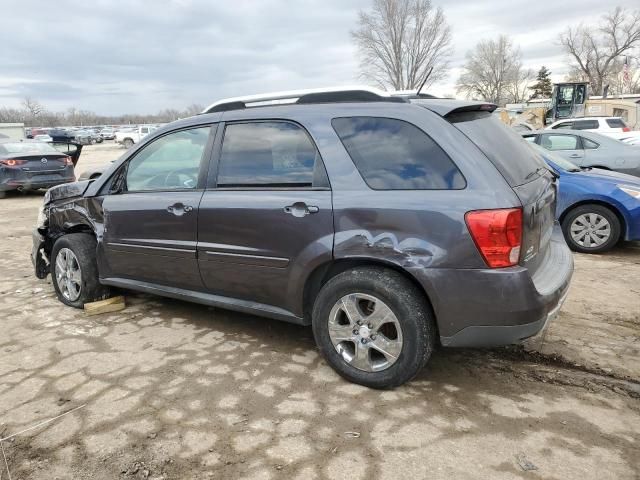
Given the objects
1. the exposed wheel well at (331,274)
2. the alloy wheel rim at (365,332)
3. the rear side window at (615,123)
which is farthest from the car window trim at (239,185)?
the rear side window at (615,123)

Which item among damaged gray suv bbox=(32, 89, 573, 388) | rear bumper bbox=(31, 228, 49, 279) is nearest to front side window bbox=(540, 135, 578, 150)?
damaged gray suv bbox=(32, 89, 573, 388)

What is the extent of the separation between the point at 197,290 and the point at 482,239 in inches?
84.0

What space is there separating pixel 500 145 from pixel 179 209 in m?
2.20

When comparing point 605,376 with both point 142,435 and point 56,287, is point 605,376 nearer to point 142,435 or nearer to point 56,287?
point 142,435

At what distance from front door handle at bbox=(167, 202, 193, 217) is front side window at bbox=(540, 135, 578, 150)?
772cm

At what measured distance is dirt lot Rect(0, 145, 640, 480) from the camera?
242 centimetres

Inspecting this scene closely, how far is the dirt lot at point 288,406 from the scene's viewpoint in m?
2.42

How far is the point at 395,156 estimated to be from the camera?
2951mm

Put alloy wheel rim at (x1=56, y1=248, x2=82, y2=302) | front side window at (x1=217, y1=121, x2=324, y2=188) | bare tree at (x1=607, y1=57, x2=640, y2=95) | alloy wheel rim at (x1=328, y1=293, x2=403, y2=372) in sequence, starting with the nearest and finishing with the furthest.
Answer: alloy wheel rim at (x1=328, y1=293, x2=403, y2=372)
front side window at (x1=217, y1=121, x2=324, y2=188)
alloy wheel rim at (x1=56, y1=248, x2=82, y2=302)
bare tree at (x1=607, y1=57, x2=640, y2=95)

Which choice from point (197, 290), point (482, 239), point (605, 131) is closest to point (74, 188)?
point (197, 290)

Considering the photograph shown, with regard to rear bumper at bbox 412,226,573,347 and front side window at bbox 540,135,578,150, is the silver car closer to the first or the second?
front side window at bbox 540,135,578,150

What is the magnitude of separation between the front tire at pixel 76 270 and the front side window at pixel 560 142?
26.2 ft

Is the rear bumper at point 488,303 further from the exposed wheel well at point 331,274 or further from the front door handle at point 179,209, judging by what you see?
the front door handle at point 179,209

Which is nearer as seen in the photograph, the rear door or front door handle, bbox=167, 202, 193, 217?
the rear door
